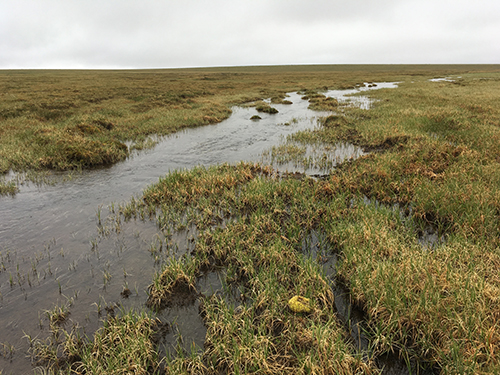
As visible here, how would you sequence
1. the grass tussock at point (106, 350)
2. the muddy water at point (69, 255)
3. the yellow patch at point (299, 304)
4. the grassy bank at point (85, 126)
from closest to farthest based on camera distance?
the grass tussock at point (106, 350), the yellow patch at point (299, 304), the muddy water at point (69, 255), the grassy bank at point (85, 126)

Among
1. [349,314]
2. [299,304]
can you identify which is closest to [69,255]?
[299,304]

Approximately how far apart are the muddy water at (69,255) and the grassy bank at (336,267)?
1.75ft

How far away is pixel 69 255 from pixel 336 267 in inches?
287

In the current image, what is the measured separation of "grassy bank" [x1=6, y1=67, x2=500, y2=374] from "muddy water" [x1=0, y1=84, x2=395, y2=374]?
0.53m

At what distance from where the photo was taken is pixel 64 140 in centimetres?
Answer: 1600

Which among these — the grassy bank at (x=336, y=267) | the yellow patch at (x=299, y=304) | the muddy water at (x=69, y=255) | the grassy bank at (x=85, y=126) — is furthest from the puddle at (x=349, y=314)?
the grassy bank at (x=85, y=126)

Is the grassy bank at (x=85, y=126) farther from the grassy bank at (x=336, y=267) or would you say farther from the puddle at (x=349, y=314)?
the puddle at (x=349, y=314)

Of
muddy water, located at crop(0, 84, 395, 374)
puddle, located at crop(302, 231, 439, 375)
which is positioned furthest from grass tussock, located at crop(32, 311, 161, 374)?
puddle, located at crop(302, 231, 439, 375)

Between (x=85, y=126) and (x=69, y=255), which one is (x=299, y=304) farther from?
(x=85, y=126)

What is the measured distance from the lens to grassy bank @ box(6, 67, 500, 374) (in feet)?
13.9

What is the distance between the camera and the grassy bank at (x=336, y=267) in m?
4.23

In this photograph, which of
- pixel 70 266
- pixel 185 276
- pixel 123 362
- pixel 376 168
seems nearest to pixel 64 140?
pixel 70 266

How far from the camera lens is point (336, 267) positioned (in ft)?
20.7

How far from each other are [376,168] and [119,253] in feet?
35.0
